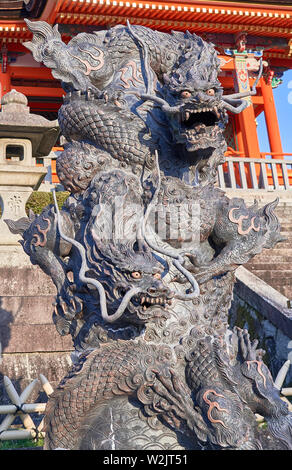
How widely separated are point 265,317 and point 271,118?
12353mm

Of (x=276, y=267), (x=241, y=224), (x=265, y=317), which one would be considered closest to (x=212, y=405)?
(x=241, y=224)

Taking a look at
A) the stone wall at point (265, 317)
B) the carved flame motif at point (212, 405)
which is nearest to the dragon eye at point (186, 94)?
the carved flame motif at point (212, 405)

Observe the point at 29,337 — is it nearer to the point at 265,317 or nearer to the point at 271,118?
the point at 265,317

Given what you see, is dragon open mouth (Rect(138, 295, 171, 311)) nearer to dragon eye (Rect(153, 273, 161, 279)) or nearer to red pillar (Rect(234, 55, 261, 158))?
dragon eye (Rect(153, 273, 161, 279))

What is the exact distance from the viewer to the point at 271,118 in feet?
58.5

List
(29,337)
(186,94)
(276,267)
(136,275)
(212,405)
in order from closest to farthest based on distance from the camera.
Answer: (212,405), (136,275), (186,94), (29,337), (276,267)

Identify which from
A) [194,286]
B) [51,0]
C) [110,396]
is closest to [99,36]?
[194,286]

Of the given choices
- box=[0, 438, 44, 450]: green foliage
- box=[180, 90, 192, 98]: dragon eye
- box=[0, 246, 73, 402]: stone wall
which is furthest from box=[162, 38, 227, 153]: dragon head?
box=[0, 246, 73, 402]: stone wall

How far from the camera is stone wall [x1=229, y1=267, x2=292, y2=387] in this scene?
6.06 metres

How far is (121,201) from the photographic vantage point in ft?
10.7

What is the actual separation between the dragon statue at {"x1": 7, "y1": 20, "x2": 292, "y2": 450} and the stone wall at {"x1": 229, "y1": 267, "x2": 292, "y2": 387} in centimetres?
289

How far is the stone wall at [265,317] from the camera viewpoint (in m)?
6.06

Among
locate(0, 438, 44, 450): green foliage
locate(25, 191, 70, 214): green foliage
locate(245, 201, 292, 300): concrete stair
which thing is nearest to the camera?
locate(0, 438, 44, 450): green foliage

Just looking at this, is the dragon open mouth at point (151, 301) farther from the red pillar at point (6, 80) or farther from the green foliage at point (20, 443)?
the red pillar at point (6, 80)
